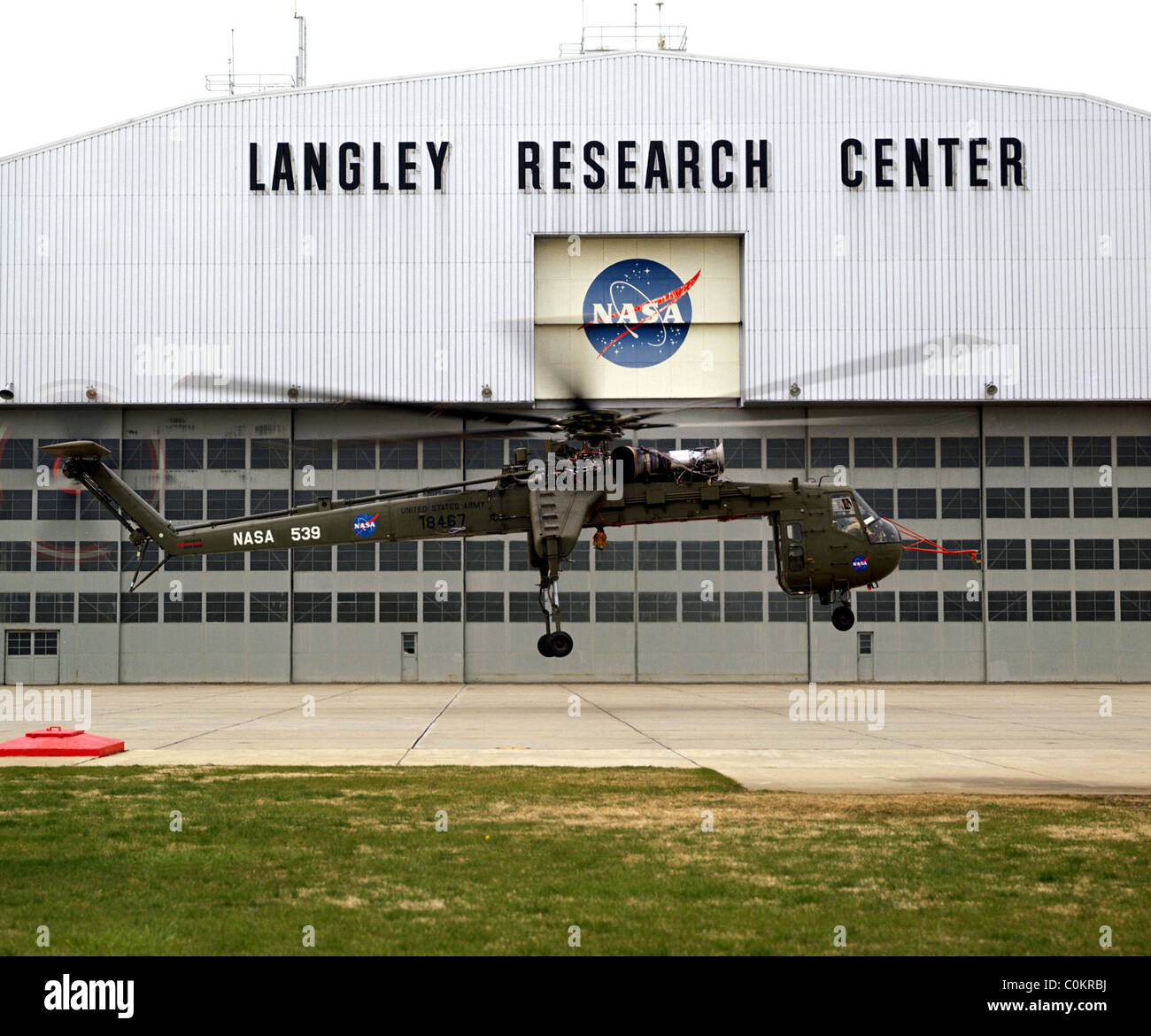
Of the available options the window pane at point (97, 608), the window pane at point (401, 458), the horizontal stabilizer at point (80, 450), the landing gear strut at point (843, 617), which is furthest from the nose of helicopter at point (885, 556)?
the window pane at point (97, 608)

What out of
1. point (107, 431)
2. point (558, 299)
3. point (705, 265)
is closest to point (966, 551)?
point (705, 265)

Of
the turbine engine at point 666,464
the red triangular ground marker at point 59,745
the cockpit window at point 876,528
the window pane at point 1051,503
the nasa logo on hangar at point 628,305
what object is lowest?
the red triangular ground marker at point 59,745

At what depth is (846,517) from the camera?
30.8 metres

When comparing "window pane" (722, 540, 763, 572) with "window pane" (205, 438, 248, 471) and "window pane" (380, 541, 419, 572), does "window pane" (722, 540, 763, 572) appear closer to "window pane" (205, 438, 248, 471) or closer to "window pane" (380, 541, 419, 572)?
"window pane" (380, 541, 419, 572)

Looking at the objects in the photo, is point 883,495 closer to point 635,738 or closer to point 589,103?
point 589,103

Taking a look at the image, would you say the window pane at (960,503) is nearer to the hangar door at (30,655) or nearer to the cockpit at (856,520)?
the cockpit at (856,520)

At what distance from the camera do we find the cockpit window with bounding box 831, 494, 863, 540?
3070 cm

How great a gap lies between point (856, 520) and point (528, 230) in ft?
61.2

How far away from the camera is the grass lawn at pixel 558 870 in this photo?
7852 millimetres

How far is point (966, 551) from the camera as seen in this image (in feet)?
146

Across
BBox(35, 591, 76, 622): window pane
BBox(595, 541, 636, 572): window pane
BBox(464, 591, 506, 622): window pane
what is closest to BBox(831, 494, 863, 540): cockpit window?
BBox(595, 541, 636, 572): window pane

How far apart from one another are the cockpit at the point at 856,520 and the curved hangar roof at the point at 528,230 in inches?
502

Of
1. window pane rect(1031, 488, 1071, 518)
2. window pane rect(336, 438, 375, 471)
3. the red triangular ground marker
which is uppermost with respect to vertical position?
window pane rect(336, 438, 375, 471)

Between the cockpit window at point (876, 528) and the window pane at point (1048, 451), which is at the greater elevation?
the window pane at point (1048, 451)
